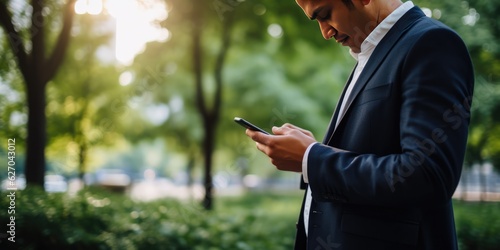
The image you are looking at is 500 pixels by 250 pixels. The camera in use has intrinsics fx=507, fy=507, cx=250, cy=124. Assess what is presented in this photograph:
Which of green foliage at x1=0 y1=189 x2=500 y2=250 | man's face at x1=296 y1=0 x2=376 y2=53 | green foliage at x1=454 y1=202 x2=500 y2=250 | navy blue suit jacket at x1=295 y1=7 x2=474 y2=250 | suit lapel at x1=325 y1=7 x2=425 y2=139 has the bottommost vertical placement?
green foliage at x1=454 y1=202 x2=500 y2=250

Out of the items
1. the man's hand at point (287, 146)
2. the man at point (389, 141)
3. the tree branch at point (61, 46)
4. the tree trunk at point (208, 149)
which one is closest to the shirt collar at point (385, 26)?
the man at point (389, 141)

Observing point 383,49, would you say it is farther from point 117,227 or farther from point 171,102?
point 171,102

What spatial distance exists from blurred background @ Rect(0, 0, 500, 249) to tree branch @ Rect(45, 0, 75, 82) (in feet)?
0.05

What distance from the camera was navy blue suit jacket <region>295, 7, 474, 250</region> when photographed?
1.32m

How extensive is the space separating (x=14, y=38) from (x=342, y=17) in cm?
576

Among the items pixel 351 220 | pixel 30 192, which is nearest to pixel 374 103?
pixel 351 220

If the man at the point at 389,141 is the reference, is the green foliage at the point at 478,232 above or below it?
below

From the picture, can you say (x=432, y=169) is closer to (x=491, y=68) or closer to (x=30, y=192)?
(x=30, y=192)

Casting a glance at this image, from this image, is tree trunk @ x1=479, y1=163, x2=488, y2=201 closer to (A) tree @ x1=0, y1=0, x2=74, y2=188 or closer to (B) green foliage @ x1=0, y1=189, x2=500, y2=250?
(B) green foliage @ x1=0, y1=189, x2=500, y2=250

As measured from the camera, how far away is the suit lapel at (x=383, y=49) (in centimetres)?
154

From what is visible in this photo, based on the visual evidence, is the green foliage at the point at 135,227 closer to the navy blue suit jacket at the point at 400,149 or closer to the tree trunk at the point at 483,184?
the navy blue suit jacket at the point at 400,149

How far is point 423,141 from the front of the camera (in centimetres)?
130

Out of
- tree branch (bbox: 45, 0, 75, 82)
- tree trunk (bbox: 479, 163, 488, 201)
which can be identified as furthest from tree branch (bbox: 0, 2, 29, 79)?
tree trunk (bbox: 479, 163, 488, 201)

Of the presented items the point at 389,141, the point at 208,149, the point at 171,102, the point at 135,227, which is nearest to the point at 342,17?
the point at 389,141
